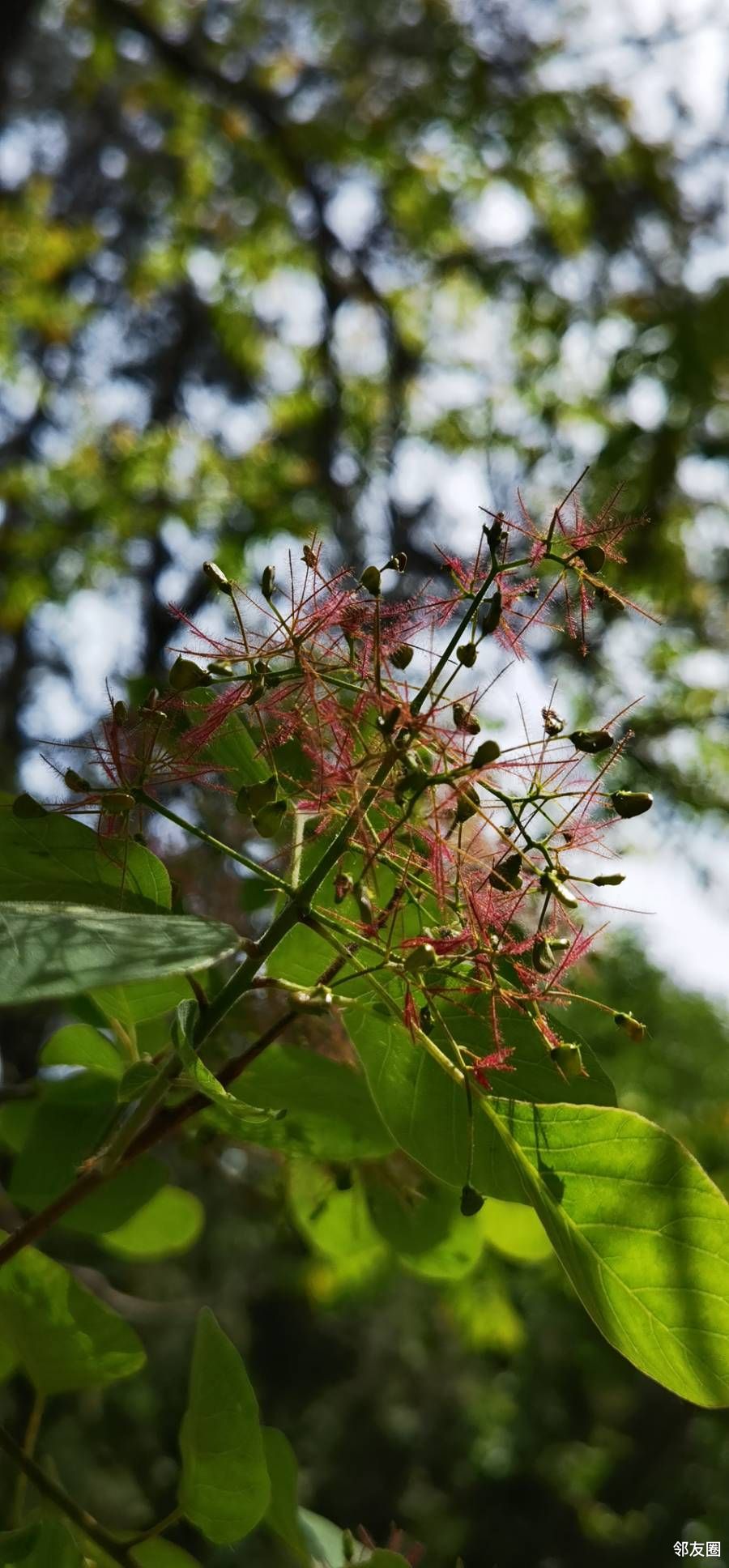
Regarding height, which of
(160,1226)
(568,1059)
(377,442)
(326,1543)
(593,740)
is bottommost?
(326,1543)

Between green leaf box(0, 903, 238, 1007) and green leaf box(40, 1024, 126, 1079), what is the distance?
28 cm

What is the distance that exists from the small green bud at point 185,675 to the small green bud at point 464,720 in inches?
3.5

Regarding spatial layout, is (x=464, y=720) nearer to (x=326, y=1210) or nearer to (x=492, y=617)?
(x=492, y=617)

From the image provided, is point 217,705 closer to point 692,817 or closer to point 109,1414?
point 692,817

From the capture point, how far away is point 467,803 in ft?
1.44

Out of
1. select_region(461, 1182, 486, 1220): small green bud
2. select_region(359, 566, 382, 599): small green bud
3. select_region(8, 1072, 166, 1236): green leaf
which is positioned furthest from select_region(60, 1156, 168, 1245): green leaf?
select_region(359, 566, 382, 599): small green bud

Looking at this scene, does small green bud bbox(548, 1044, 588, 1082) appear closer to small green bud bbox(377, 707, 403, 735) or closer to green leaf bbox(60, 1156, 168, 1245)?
small green bud bbox(377, 707, 403, 735)

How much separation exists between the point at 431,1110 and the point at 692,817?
2.02m

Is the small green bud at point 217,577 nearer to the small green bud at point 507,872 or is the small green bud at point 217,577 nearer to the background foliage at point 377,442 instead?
the small green bud at point 507,872

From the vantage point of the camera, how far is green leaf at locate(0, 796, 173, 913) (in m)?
0.46

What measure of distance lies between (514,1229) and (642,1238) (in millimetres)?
382

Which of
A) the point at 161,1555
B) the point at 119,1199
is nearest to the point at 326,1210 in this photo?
the point at 119,1199

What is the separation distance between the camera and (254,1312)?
3.46 meters

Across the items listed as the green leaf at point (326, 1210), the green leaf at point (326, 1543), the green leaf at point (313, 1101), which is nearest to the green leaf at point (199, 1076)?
the green leaf at point (313, 1101)
